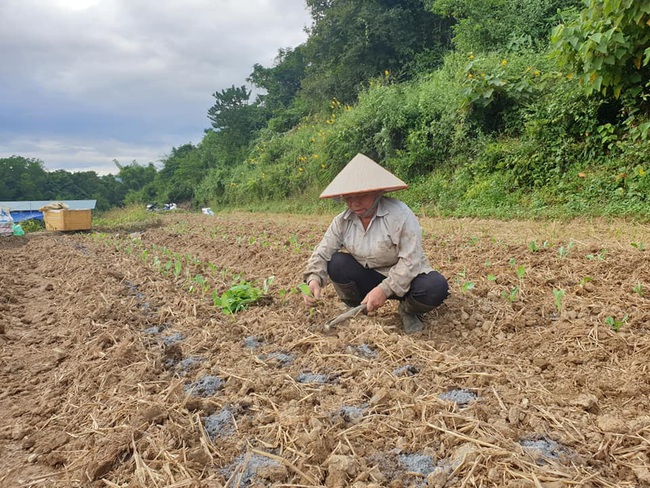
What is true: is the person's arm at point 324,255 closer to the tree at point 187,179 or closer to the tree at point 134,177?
the tree at point 187,179

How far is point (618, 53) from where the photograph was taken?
557 cm

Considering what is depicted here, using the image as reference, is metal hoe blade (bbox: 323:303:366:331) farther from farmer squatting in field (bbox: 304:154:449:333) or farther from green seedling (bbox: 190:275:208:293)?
green seedling (bbox: 190:275:208:293)

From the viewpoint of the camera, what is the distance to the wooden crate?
1330cm

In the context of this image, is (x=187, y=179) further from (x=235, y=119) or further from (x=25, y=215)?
(x=25, y=215)

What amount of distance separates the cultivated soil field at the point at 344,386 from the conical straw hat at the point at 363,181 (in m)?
0.89

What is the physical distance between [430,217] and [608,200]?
3.03 m

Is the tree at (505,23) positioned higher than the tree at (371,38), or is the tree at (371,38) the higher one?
the tree at (371,38)

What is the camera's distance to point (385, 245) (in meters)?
3.05

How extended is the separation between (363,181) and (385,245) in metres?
0.48

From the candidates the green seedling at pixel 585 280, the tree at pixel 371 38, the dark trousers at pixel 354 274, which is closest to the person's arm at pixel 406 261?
the dark trousers at pixel 354 274

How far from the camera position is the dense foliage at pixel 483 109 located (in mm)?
5973

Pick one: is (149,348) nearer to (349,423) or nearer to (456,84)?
(349,423)

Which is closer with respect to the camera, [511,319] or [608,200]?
[511,319]

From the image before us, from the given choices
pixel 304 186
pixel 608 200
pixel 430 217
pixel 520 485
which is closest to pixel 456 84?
pixel 430 217
